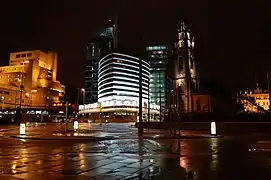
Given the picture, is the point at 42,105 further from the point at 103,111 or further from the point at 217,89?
the point at 217,89

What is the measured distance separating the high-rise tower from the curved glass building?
156 ft

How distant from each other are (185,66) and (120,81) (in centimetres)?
6125

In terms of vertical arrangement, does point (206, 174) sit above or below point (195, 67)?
below

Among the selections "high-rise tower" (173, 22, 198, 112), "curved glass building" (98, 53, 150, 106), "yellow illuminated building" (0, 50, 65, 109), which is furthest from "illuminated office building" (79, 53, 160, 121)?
"high-rise tower" (173, 22, 198, 112)

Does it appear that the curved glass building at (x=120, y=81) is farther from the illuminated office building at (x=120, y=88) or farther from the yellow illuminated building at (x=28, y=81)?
the yellow illuminated building at (x=28, y=81)

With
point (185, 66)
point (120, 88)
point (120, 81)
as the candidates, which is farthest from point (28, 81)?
point (185, 66)

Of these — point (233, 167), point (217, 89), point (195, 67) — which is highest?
point (195, 67)

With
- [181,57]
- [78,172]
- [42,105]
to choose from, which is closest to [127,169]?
[78,172]

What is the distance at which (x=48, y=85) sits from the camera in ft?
652

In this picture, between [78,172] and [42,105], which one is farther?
[42,105]

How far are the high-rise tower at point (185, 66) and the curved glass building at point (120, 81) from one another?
156ft

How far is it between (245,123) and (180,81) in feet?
306

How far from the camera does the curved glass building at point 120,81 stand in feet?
602

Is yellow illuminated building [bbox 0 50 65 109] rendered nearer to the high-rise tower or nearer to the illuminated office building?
the illuminated office building
